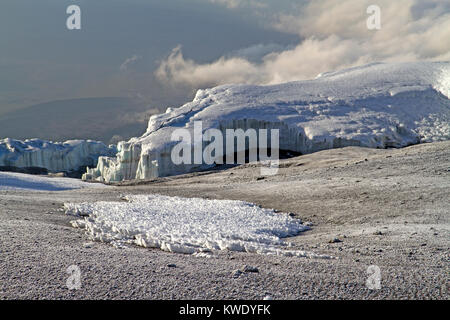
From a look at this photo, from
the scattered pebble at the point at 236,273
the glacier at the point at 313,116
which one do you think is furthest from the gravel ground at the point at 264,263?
the glacier at the point at 313,116

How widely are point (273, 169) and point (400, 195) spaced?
14.5m

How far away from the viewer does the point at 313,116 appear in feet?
129

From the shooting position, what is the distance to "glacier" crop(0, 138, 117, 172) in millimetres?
55469

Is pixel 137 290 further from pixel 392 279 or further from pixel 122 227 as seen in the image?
pixel 122 227

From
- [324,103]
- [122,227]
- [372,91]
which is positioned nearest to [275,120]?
[324,103]

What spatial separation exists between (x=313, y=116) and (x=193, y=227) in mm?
32683
